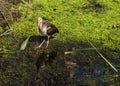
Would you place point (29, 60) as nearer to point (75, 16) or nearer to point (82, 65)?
point (82, 65)

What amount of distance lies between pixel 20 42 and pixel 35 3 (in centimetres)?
164

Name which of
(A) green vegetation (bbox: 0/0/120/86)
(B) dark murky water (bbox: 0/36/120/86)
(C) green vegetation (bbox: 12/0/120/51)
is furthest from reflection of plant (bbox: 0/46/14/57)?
(C) green vegetation (bbox: 12/0/120/51)

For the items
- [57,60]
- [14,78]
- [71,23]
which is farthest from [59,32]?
[14,78]

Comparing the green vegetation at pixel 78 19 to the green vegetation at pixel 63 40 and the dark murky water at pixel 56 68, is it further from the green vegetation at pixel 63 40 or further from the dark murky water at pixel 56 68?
the dark murky water at pixel 56 68

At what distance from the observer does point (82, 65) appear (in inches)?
228

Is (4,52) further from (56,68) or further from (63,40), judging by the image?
(63,40)

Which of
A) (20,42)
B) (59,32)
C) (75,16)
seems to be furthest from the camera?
(75,16)

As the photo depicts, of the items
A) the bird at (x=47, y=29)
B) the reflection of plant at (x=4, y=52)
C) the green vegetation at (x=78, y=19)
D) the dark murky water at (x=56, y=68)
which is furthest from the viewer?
the green vegetation at (x=78, y=19)

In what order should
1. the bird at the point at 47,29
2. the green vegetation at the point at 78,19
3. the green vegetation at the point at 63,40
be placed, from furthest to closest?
the green vegetation at the point at 78,19 → the bird at the point at 47,29 → the green vegetation at the point at 63,40

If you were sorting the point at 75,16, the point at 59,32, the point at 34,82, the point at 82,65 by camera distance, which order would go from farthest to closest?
the point at 75,16 → the point at 59,32 → the point at 82,65 → the point at 34,82

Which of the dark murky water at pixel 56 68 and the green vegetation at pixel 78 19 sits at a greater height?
the green vegetation at pixel 78 19

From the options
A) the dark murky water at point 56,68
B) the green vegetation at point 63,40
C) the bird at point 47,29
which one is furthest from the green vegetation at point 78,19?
the dark murky water at point 56,68

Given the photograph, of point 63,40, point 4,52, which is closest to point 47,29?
point 63,40

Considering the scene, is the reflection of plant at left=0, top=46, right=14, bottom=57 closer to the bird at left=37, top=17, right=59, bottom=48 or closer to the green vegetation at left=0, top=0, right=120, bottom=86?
the green vegetation at left=0, top=0, right=120, bottom=86
